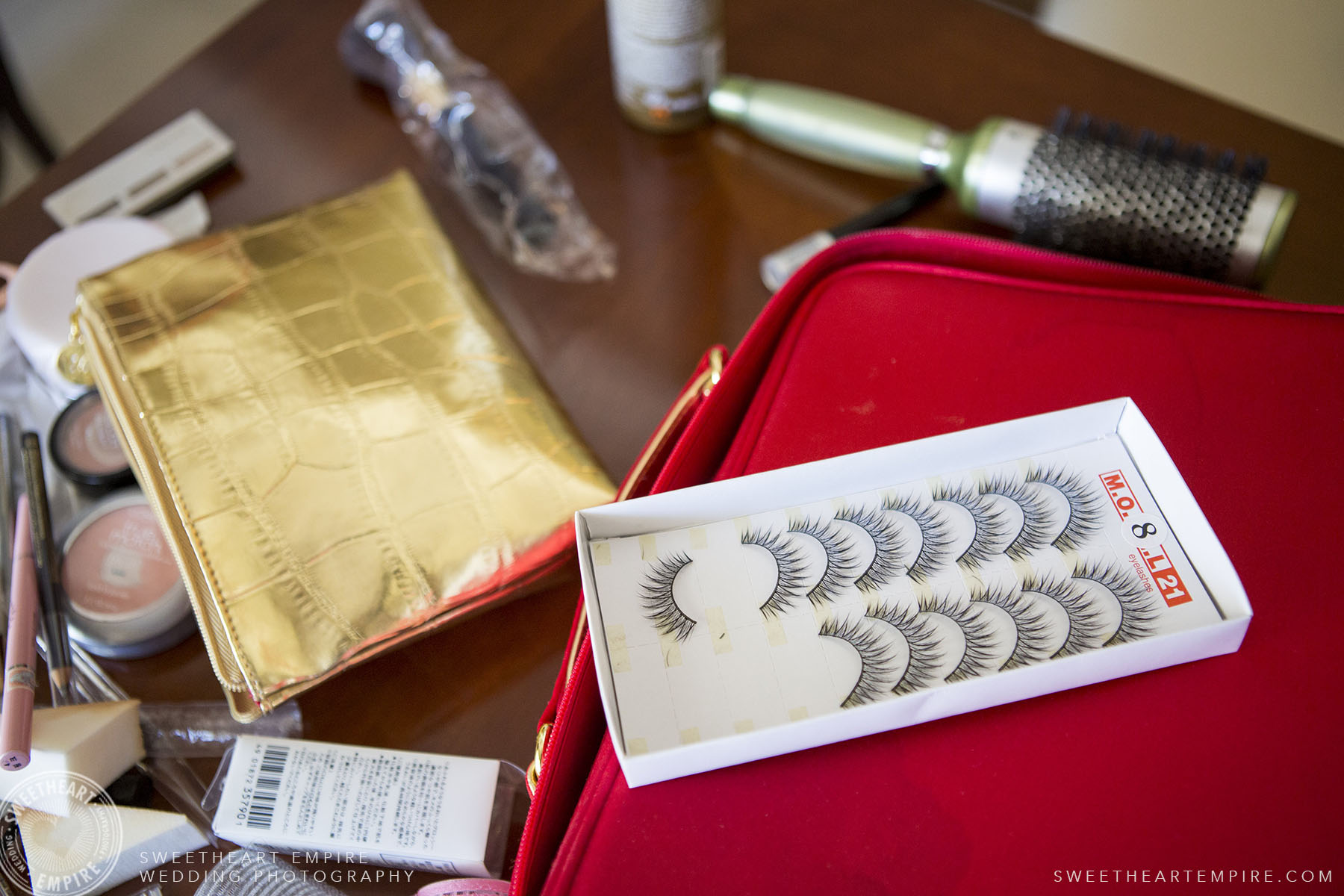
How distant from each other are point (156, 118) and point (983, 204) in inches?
19.5

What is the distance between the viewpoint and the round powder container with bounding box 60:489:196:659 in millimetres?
392

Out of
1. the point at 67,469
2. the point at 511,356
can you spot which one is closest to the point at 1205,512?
the point at 511,356

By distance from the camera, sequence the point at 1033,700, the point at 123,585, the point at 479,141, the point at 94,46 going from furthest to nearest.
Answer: the point at 94,46, the point at 479,141, the point at 123,585, the point at 1033,700

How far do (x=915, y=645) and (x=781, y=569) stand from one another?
50 mm

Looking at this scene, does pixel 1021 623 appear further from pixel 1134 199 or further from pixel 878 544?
pixel 1134 199

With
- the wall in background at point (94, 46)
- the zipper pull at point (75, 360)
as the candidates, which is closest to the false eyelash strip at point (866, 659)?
the zipper pull at point (75, 360)

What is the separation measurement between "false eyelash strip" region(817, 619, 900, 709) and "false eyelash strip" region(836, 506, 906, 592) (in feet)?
0.05

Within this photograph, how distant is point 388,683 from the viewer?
1.30 feet

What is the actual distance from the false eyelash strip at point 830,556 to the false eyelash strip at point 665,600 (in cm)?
4

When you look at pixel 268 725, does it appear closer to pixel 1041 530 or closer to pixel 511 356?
pixel 511 356

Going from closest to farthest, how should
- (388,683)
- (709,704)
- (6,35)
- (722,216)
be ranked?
(709,704) < (388,683) < (722,216) < (6,35)

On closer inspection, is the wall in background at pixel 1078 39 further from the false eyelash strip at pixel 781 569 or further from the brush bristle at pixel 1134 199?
the false eyelash strip at pixel 781 569

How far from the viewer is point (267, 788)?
14.0 inches

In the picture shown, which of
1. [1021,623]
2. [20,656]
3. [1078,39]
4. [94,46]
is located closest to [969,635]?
[1021,623]
